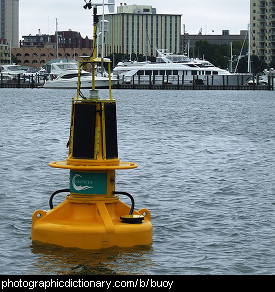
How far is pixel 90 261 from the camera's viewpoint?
44.2 ft

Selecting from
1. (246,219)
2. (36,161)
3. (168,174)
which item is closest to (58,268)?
(246,219)

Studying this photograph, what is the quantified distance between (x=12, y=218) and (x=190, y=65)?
131064mm

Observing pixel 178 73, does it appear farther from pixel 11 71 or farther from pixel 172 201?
pixel 172 201

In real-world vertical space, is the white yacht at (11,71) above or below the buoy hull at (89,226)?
above

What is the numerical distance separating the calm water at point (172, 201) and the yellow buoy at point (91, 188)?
0.97 ft

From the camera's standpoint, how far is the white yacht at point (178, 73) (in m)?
146

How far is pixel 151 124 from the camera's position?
192 feet

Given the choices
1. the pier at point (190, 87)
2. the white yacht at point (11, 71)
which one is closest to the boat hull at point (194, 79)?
the pier at point (190, 87)

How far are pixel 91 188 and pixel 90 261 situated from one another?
110 cm

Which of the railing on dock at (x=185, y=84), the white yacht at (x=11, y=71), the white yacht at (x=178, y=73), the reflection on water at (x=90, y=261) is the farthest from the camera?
the white yacht at (x=11, y=71)

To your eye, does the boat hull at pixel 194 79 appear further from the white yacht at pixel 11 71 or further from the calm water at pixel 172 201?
the calm water at pixel 172 201

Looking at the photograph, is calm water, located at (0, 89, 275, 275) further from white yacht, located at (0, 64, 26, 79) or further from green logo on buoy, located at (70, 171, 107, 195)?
white yacht, located at (0, 64, 26, 79)
